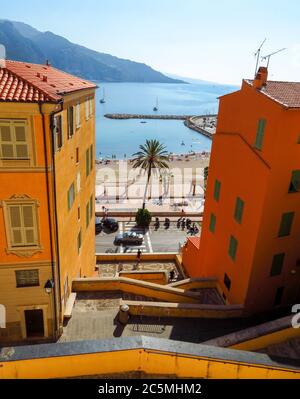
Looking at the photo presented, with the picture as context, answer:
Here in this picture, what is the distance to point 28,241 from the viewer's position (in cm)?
1323

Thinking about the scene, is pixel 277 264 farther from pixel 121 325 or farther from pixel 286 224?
pixel 121 325

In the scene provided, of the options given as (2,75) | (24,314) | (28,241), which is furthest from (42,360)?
(2,75)

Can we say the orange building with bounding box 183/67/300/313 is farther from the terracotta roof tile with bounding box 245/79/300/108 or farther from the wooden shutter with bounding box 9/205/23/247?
the wooden shutter with bounding box 9/205/23/247

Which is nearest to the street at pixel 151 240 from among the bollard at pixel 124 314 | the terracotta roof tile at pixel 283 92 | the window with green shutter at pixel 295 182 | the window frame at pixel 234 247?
the window frame at pixel 234 247

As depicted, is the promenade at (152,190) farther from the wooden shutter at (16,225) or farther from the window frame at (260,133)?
the wooden shutter at (16,225)

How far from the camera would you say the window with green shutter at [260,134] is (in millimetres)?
15938

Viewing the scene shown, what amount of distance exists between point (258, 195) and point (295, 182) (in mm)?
1985

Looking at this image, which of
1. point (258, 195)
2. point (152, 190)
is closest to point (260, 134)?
point (258, 195)

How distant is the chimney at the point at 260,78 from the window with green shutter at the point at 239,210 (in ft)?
21.2

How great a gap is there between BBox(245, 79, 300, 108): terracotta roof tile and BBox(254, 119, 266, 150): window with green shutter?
52.6 inches

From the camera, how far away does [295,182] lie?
52.7 feet

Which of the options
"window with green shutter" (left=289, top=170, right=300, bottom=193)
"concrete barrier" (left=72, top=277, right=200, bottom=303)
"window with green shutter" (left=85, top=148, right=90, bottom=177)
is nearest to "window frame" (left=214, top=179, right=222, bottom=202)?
"window with green shutter" (left=289, top=170, right=300, bottom=193)
